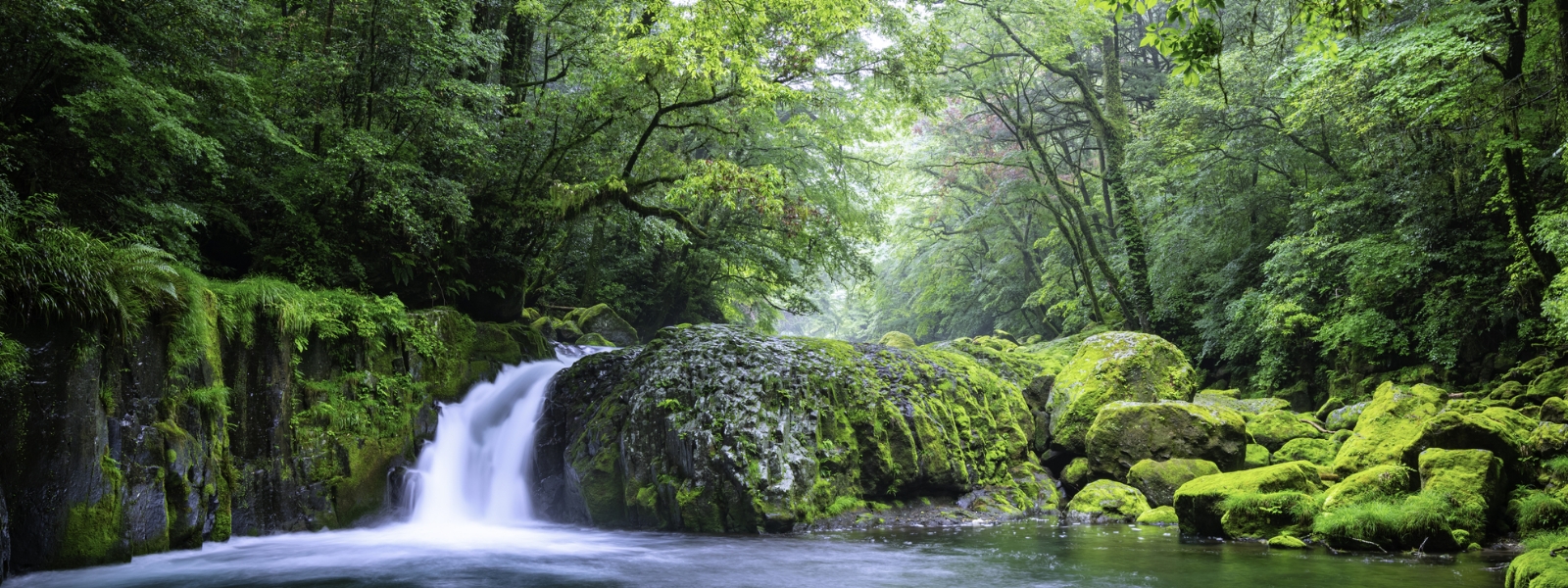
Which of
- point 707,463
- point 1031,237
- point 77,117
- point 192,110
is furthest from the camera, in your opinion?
point 1031,237

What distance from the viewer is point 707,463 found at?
941 cm

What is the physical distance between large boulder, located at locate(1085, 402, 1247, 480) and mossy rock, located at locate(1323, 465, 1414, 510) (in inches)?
107

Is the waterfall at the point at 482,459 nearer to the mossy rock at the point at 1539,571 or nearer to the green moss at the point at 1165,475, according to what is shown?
the green moss at the point at 1165,475

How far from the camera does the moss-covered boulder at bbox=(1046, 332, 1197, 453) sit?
12383 mm

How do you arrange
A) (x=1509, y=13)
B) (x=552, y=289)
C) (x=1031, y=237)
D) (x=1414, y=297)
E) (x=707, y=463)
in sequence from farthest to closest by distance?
(x=1031, y=237) → (x=552, y=289) → (x=1414, y=297) → (x=1509, y=13) → (x=707, y=463)

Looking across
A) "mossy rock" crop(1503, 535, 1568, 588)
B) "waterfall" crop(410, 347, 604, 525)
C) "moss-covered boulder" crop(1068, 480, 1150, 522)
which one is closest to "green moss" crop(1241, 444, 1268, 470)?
"moss-covered boulder" crop(1068, 480, 1150, 522)

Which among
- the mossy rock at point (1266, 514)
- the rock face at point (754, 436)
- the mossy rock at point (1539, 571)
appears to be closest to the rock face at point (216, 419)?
the rock face at point (754, 436)

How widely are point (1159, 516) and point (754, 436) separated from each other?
200 inches

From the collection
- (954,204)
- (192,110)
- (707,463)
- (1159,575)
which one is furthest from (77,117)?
(954,204)

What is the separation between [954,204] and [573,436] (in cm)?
1973

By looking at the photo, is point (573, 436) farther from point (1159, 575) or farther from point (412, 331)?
point (1159, 575)

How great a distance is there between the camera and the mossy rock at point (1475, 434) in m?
7.98

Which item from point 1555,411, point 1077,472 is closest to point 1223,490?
point 1077,472

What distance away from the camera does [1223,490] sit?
28.0ft
